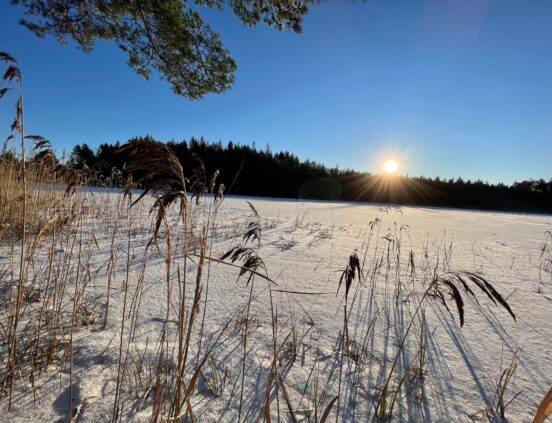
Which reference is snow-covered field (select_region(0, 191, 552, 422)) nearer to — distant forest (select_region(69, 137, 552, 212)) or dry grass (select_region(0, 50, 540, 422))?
dry grass (select_region(0, 50, 540, 422))

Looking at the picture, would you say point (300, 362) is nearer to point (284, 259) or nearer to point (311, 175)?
point (284, 259)

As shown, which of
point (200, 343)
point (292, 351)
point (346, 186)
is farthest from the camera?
point (346, 186)

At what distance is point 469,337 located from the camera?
1578mm

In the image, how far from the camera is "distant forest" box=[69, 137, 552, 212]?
30625mm

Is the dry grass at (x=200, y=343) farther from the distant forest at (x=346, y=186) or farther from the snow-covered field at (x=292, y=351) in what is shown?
the distant forest at (x=346, y=186)

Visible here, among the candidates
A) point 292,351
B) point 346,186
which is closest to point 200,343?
point 292,351

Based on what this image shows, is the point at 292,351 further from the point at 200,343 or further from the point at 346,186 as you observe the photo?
the point at 346,186

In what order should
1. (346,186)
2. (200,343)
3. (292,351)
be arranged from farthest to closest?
(346,186) < (292,351) < (200,343)

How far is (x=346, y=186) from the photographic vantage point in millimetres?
31062

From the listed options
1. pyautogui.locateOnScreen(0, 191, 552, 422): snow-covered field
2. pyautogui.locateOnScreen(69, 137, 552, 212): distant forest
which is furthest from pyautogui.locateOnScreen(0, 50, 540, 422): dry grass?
pyautogui.locateOnScreen(69, 137, 552, 212): distant forest

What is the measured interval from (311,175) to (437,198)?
1610 cm

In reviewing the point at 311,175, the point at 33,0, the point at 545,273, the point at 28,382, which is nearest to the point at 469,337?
the point at 28,382

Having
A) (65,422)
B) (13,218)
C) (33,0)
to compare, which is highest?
(33,0)

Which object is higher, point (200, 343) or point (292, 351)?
point (200, 343)
